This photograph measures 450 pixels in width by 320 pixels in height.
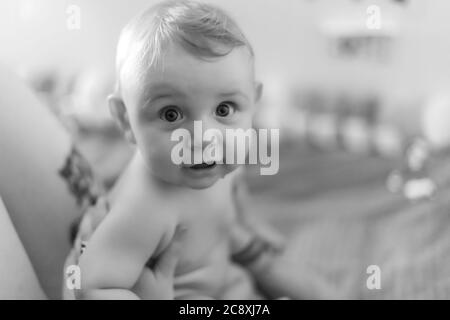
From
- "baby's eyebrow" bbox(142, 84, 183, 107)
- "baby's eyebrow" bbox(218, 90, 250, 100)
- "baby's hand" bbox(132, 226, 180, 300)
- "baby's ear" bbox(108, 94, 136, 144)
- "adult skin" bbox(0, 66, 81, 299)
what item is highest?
"baby's eyebrow" bbox(142, 84, 183, 107)

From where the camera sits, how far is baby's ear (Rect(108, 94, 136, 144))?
2.27 feet

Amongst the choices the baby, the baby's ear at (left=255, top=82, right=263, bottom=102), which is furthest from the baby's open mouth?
the baby's ear at (left=255, top=82, right=263, bottom=102)

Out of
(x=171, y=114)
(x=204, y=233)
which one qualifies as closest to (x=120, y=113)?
(x=171, y=114)

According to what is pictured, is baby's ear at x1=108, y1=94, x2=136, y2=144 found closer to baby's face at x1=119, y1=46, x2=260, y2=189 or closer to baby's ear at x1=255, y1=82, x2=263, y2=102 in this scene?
baby's face at x1=119, y1=46, x2=260, y2=189

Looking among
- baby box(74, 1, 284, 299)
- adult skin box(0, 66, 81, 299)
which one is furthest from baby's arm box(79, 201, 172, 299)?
adult skin box(0, 66, 81, 299)

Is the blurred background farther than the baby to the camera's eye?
Yes

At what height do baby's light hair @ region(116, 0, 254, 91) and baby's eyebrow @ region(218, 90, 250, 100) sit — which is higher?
baby's light hair @ region(116, 0, 254, 91)

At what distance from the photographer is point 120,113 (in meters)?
0.70

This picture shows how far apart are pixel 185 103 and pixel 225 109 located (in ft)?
0.16

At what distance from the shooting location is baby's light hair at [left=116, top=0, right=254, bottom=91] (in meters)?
0.63

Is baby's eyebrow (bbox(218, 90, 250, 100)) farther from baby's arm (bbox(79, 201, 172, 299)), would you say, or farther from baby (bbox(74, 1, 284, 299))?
baby's arm (bbox(79, 201, 172, 299))

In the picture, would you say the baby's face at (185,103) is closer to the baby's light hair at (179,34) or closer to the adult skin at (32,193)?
the baby's light hair at (179,34)

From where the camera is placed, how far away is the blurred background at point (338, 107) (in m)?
0.76
